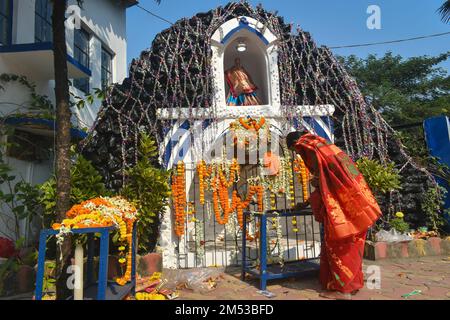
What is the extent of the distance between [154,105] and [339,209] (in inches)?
147

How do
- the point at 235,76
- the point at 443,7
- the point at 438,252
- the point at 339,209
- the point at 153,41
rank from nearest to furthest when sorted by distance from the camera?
1. the point at 339,209
2. the point at 438,252
3. the point at 153,41
4. the point at 235,76
5. the point at 443,7

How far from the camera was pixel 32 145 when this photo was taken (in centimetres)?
606

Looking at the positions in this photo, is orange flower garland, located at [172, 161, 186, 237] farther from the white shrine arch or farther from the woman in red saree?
the woman in red saree

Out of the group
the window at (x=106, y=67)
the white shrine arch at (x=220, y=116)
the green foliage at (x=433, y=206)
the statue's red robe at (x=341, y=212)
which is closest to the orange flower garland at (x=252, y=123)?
the white shrine arch at (x=220, y=116)

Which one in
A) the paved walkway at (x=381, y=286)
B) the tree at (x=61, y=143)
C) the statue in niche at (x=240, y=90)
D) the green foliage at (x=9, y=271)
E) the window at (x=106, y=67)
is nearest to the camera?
the tree at (x=61, y=143)

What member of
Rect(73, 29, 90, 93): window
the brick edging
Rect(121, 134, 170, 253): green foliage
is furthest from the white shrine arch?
Rect(73, 29, 90, 93): window

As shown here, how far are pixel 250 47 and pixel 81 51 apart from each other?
4008mm

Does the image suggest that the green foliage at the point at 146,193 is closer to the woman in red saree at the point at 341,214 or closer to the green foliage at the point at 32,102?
the green foliage at the point at 32,102

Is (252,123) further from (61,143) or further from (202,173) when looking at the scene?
(61,143)

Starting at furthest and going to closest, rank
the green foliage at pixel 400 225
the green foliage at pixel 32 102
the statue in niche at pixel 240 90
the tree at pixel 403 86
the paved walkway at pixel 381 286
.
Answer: the tree at pixel 403 86 → the statue in niche at pixel 240 90 → the green foliage at pixel 400 225 → the green foliage at pixel 32 102 → the paved walkway at pixel 381 286

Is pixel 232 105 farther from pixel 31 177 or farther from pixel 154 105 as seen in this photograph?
pixel 31 177

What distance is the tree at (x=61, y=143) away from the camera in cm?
338

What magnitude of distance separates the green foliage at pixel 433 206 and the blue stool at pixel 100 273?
17.4 ft
